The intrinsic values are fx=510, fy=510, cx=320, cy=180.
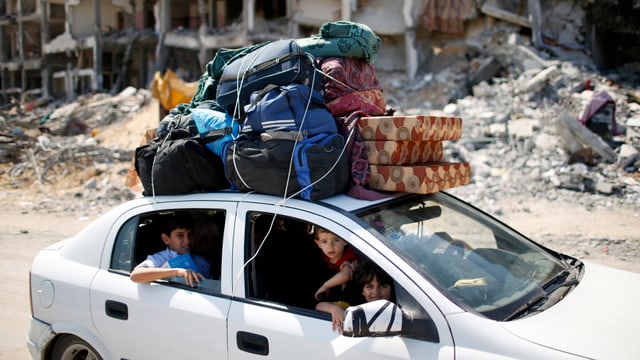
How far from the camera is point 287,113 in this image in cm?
274

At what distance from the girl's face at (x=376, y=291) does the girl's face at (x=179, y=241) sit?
1.22 m

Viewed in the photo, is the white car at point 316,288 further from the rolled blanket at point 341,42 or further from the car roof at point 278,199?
the rolled blanket at point 341,42

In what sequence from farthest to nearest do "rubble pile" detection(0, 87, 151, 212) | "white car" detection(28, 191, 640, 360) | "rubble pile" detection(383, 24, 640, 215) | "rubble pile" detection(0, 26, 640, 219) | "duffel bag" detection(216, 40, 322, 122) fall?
"rubble pile" detection(0, 87, 151, 212) < "rubble pile" detection(0, 26, 640, 219) < "rubble pile" detection(383, 24, 640, 215) < "duffel bag" detection(216, 40, 322, 122) < "white car" detection(28, 191, 640, 360)

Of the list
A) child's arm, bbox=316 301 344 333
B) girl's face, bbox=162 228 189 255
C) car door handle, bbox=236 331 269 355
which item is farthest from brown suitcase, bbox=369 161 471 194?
girl's face, bbox=162 228 189 255

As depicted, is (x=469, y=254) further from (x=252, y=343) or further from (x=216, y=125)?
(x=216, y=125)

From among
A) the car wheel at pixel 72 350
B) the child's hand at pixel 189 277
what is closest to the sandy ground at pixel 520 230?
the car wheel at pixel 72 350

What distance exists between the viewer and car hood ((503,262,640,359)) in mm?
1936

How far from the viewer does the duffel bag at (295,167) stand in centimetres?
256

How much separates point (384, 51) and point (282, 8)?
284 inches

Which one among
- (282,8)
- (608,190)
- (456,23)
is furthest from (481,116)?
(282,8)

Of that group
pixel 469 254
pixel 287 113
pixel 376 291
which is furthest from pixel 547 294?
pixel 287 113

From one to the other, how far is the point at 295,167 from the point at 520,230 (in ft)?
22.3

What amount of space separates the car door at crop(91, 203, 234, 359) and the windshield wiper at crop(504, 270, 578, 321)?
1365 millimetres

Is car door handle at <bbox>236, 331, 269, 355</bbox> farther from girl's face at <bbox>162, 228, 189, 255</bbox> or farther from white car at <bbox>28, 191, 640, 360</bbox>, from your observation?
girl's face at <bbox>162, 228, 189, 255</bbox>
